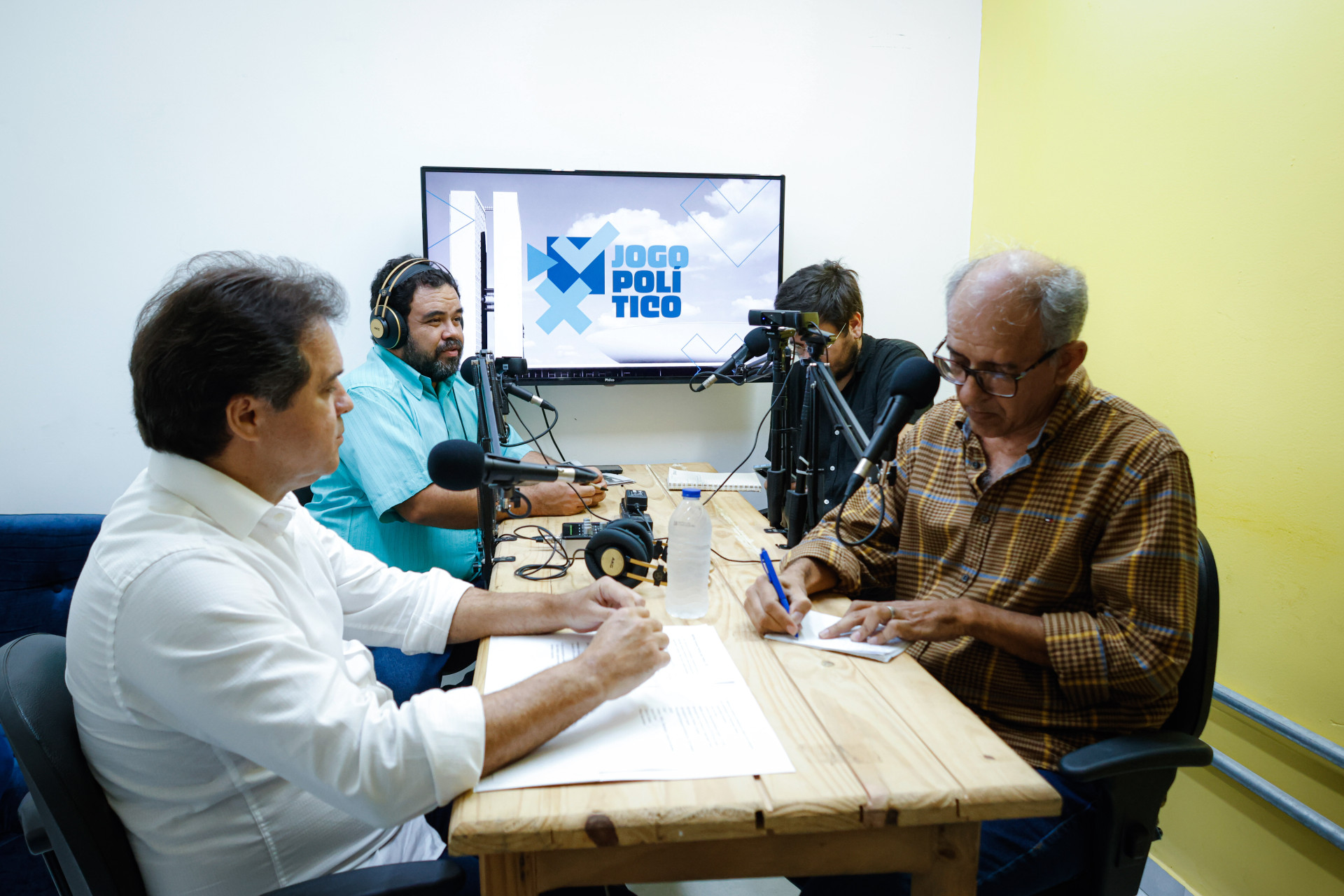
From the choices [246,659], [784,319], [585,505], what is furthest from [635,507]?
[246,659]

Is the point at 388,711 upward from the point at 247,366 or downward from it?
downward

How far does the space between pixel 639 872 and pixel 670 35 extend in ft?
9.12

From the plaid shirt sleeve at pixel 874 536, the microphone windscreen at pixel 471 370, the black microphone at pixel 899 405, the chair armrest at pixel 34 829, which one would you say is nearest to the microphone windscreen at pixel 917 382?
the black microphone at pixel 899 405

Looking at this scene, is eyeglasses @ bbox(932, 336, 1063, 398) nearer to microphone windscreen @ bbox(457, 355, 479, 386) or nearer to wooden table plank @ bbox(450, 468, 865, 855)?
wooden table plank @ bbox(450, 468, 865, 855)

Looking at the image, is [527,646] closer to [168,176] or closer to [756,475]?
[756,475]

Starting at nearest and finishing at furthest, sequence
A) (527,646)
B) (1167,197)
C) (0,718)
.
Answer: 1. (0,718)
2. (527,646)
3. (1167,197)

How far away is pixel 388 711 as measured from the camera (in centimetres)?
86

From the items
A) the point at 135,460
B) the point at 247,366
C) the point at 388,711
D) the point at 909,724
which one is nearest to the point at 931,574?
the point at 909,724

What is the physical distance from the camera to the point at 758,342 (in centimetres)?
165

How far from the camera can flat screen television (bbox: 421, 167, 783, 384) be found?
2.66 m

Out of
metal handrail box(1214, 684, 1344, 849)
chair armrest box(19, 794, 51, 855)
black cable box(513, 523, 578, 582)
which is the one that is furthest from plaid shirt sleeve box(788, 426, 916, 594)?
chair armrest box(19, 794, 51, 855)

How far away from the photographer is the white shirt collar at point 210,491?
90 centimetres

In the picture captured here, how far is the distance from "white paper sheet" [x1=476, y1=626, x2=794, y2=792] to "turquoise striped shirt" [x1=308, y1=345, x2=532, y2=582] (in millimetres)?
893

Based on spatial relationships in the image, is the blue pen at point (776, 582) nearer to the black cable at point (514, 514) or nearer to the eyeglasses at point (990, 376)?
the eyeglasses at point (990, 376)
